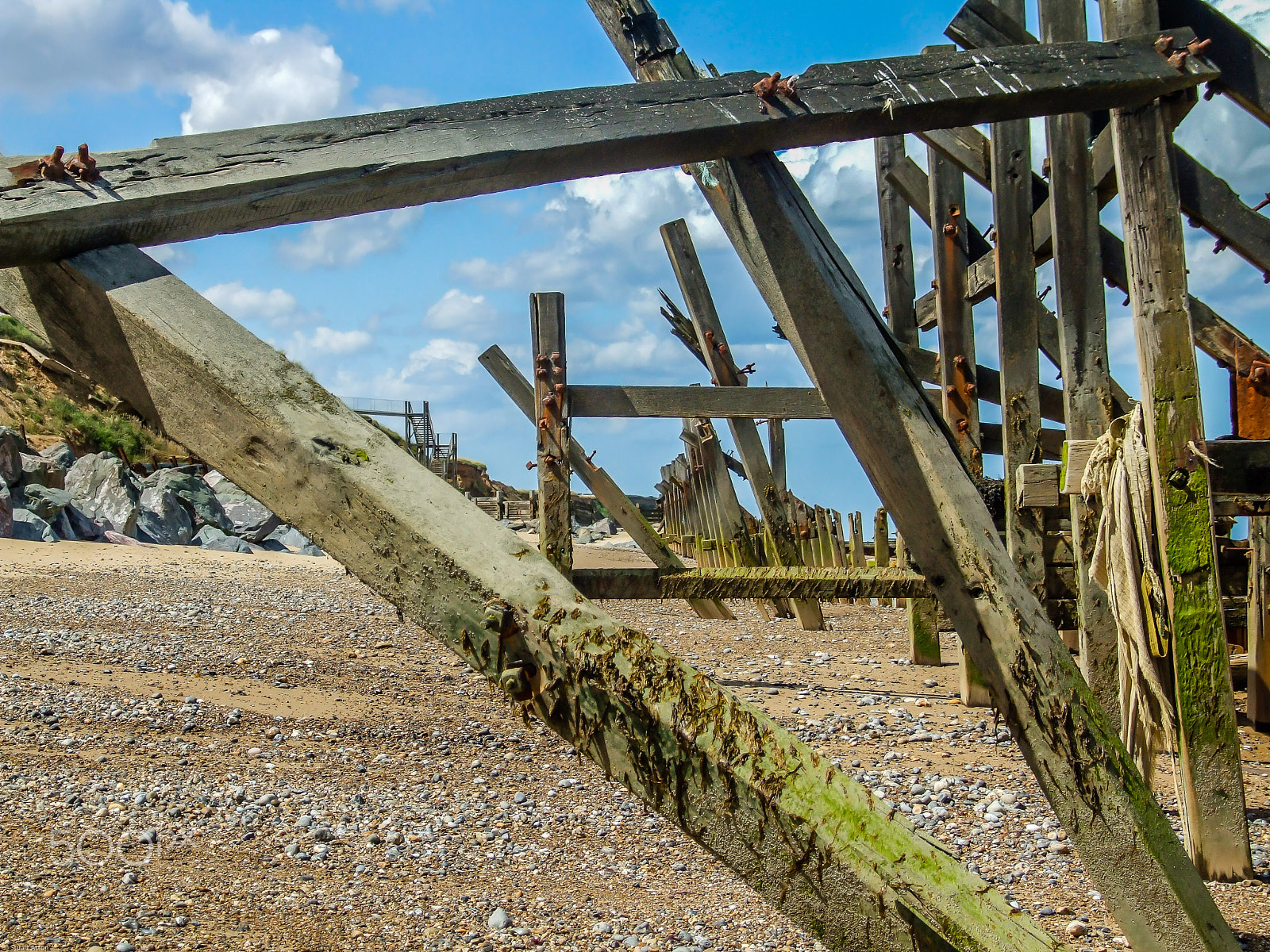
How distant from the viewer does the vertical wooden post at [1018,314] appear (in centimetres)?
498

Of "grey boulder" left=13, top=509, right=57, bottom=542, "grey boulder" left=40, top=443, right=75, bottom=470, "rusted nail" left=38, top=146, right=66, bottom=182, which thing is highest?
"grey boulder" left=40, top=443, right=75, bottom=470

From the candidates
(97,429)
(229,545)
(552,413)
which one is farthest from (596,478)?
(97,429)

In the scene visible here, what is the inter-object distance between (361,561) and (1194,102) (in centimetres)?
335

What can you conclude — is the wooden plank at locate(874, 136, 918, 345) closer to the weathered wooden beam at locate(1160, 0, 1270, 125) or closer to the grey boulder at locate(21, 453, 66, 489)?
the weathered wooden beam at locate(1160, 0, 1270, 125)

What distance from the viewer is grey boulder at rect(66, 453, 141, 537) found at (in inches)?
744

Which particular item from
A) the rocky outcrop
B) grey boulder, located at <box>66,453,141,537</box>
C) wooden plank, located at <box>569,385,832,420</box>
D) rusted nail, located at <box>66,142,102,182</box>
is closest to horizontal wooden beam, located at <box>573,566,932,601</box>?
wooden plank, located at <box>569,385,832,420</box>

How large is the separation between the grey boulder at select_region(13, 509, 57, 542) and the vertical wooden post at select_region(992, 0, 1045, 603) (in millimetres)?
15413

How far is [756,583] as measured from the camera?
6156mm

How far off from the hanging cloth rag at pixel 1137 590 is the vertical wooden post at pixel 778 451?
6747 millimetres

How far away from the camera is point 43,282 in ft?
6.15

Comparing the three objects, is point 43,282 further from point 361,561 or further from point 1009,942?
point 1009,942

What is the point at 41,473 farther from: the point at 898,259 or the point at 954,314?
the point at 954,314

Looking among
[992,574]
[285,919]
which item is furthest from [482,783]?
[992,574]

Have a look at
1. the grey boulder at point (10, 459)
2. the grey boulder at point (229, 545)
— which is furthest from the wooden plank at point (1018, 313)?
the grey boulder at point (10, 459)
